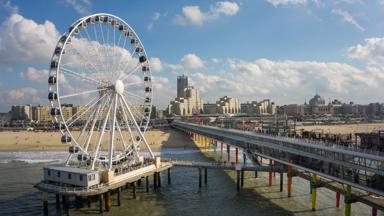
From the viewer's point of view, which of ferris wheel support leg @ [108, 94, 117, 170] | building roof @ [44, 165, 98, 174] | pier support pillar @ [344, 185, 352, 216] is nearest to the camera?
pier support pillar @ [344, 185, 352, 216]

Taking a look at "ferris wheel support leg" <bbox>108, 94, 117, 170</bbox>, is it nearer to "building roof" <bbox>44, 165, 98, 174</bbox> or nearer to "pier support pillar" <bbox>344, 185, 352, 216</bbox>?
"building roof" <bbox>44, 165, 98, 174</bbox>

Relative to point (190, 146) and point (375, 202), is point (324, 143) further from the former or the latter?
point (190, 146)

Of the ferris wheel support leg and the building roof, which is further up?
the ferris wheel support leg

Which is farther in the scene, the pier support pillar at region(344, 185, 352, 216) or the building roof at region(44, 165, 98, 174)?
the building roof at region(44, 165, 98, 174)

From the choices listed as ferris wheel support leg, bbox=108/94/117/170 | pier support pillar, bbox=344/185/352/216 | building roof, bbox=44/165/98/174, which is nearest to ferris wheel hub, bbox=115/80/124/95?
ferris wheel support leg, bbox=108/94/117/170

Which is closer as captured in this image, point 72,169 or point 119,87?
point 72,169

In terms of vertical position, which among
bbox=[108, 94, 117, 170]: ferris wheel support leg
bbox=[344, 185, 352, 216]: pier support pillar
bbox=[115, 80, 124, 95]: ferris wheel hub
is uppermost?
bbox=[115, 80, 124, 95]: ferris wheel hub

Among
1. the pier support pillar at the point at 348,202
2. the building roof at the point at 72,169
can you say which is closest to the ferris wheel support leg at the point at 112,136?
the building roof at the point at 72,169

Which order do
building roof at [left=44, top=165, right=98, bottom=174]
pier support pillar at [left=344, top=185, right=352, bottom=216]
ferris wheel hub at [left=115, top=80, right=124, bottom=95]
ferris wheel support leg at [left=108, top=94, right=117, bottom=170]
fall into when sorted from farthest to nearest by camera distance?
1. ferris wheel hub at [left=115, top=80, right=124, bottom=95]
2. ferris wheel support leg at [left=108, top=94, right=117, bottom=170]
3. building roof at [left=44, top=165, right=98, bottom=174]
4. pier support pillar at [left=344, top=185, right=352, bottom=216]

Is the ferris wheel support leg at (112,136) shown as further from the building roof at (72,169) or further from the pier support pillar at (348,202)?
the pier support pillar at (348,202)

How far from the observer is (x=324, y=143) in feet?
115

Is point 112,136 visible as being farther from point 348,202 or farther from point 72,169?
point 348,202

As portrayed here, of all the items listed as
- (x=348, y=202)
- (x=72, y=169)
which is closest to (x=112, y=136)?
(x=72, y=169)

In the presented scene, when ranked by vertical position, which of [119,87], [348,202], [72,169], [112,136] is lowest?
[348,202]
